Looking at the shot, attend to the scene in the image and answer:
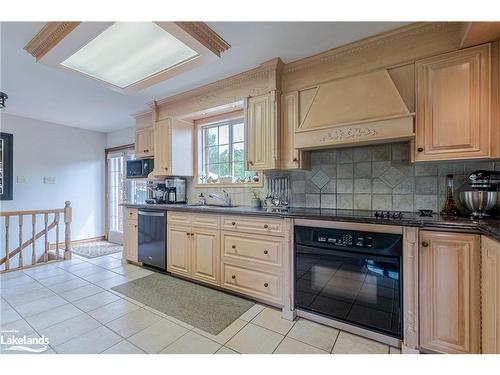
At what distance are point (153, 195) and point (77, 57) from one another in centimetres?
210

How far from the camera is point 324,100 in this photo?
2.18 meters

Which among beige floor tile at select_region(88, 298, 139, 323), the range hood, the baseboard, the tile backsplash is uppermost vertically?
the range hood

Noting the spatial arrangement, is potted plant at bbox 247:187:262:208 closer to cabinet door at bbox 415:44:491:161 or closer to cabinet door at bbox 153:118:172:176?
cabinet door at bbox 153:118:172:176

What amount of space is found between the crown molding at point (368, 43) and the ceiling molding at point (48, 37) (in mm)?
1912

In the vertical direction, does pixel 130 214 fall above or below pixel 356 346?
above

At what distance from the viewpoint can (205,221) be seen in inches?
104

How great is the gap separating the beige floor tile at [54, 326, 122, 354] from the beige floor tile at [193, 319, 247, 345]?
0.63m

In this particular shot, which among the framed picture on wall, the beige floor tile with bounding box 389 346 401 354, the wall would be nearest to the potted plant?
the beige floor tile with bounding box 389 346 401 354

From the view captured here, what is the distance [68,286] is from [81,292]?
32 centimetres

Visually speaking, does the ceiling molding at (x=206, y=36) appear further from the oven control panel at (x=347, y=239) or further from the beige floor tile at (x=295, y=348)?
the beige floor tile at (x=295, y=348)

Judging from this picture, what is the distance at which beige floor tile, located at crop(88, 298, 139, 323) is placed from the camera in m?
2.06

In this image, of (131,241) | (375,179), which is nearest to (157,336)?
(131,241)

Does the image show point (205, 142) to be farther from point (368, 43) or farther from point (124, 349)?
point (124, 349)
